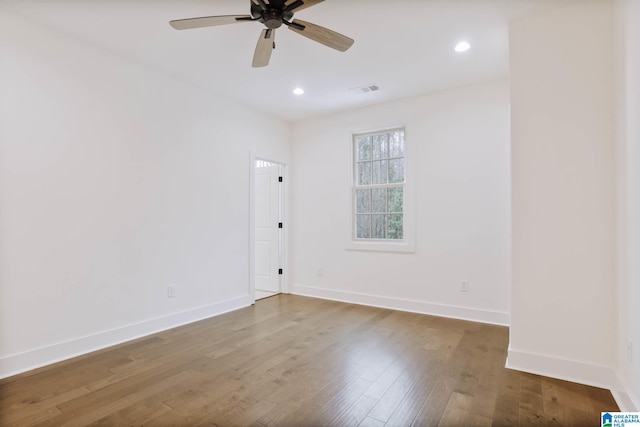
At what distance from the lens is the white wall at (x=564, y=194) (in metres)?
2.17

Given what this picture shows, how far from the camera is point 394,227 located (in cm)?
427

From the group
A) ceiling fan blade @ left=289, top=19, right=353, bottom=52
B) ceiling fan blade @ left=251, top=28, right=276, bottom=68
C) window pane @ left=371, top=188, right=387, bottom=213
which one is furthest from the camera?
window pane @ left=371, top=188, right=387, bottom=213

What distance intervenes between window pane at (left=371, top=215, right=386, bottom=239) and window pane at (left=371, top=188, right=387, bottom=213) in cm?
10

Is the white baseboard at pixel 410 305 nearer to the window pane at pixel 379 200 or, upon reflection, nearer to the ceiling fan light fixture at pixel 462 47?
the window pane at pixel 379 200

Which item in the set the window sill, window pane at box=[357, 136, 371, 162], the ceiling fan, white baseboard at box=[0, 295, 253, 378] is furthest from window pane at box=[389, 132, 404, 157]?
white baseboard at box=[0, 295, 253, 378]

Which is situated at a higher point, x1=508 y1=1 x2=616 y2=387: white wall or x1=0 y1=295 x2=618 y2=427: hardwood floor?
x1=508 y1=1 x2=616 y2=387: white wall

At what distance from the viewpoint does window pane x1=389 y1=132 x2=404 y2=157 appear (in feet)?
13.9

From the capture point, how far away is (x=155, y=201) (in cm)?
331

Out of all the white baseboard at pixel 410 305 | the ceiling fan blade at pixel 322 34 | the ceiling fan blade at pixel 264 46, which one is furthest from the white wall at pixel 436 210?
the ceiling fan blade at pixel 264 46

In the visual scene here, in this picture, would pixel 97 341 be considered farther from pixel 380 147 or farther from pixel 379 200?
pixel 380 147

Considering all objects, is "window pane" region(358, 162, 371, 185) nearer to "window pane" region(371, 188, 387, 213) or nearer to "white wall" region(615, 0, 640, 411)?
"window pane" region(371, 188, 387, 213)

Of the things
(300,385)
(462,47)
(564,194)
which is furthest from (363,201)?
(300,385)

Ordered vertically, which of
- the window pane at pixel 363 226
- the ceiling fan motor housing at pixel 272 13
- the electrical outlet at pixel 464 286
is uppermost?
the ceiling fan motor housing at pixel 272 13

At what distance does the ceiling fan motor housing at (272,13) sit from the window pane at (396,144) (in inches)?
102
